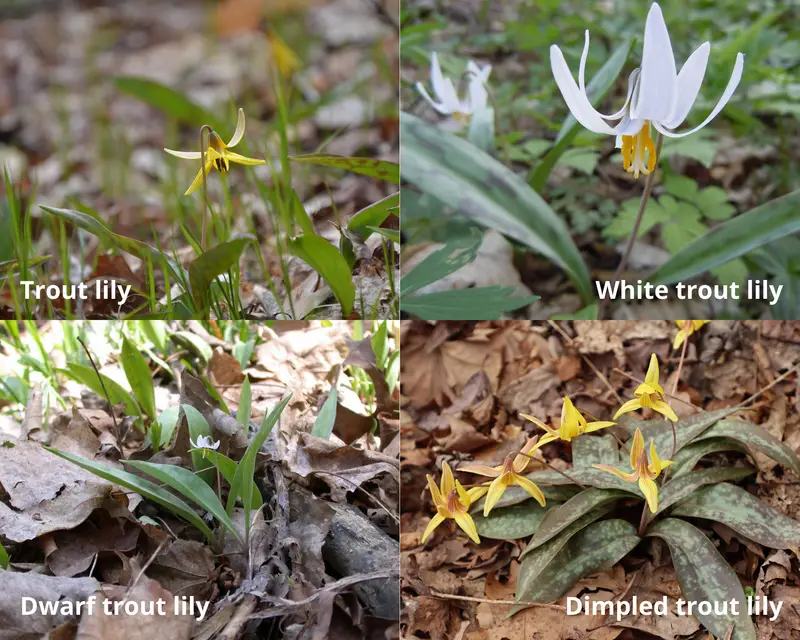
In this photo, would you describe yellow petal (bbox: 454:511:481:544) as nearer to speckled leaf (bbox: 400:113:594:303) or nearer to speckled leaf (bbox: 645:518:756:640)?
speckled leaf (bbox: 645:518:756:640)

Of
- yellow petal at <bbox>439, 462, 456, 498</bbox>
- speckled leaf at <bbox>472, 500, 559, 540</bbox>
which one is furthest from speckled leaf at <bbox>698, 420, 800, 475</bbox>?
yellow petal at <bbox>439, 462, 456, 498</bbox>

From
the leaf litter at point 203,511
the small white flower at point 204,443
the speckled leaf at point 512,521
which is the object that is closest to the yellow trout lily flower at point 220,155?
the leaf litter at point 203,511

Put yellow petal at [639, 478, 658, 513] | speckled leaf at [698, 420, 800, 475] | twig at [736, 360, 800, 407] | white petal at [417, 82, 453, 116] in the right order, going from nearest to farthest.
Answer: yellow petal at [639, 478, 658, 513]
speckled leaf at [698, 420, 800, 475]
twig at [736, 360, 800, 407]
white petal at [417, 82, 453, 116]

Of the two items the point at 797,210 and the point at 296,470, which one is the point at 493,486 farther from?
the point at 797,210

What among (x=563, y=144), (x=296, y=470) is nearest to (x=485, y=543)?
(x=296, y=470)

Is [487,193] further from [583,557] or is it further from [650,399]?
[583,557]

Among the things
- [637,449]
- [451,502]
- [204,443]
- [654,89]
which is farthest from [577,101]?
[204,443]
